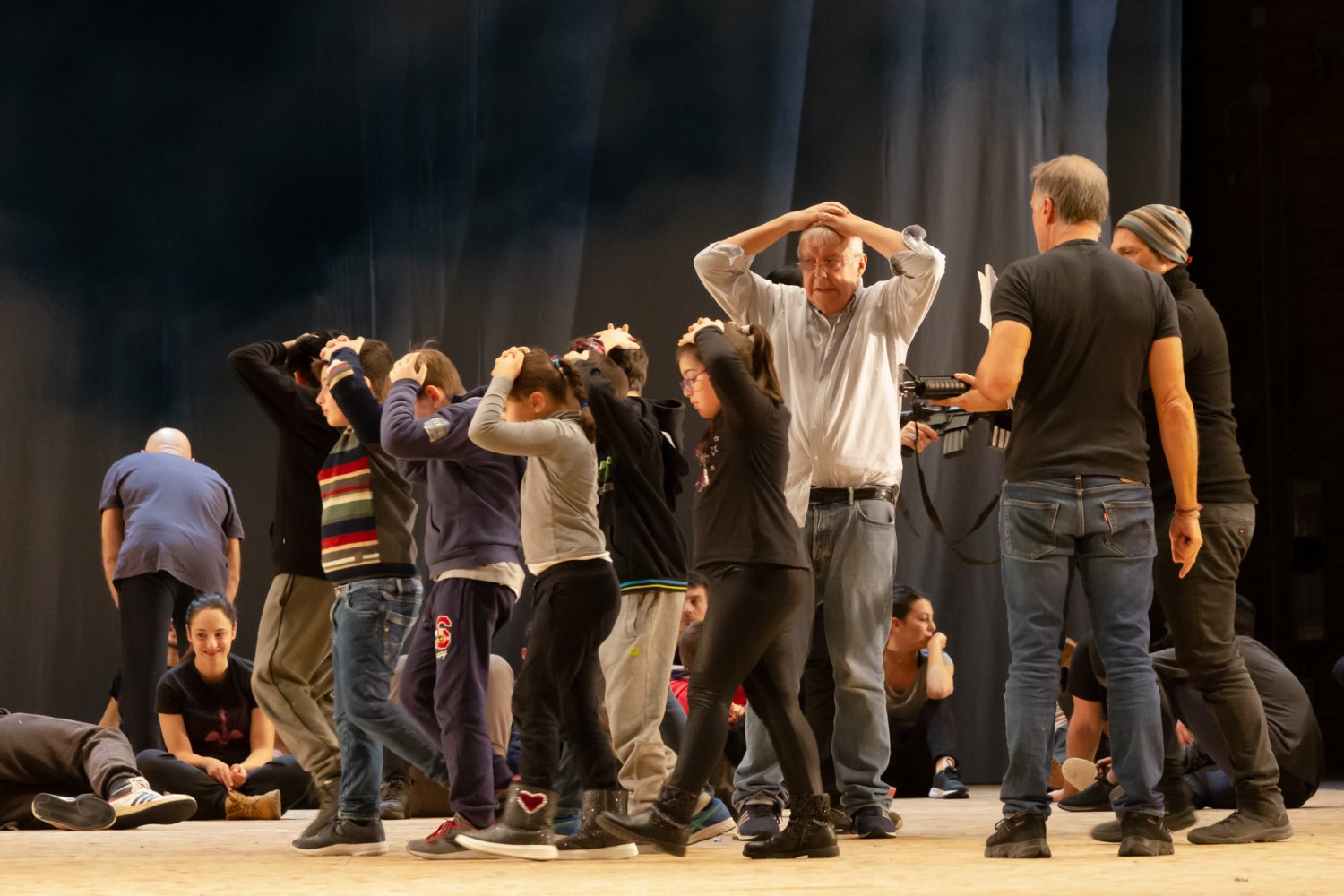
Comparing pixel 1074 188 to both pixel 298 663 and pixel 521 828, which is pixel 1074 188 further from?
pixel 298 663

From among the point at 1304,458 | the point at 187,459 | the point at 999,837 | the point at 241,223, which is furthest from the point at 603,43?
the point at 999,837

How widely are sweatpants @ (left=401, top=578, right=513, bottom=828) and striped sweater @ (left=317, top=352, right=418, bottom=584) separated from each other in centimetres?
13

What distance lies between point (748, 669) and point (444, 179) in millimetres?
3796

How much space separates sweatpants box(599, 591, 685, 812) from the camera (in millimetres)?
3348

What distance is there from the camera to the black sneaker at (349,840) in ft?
10.1

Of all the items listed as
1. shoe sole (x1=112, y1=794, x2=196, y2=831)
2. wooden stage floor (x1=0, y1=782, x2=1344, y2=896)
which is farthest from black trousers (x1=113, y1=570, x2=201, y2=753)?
wooden stage floor (x1=0, y1=782, x2=1344, y2=896)

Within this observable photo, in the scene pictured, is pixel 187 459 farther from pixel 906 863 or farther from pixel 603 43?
pixel 906 863

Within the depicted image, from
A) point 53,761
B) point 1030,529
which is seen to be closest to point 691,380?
point 1030,529

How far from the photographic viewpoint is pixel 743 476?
2879mm

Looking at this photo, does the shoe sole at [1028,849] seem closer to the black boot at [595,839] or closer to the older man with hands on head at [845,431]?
the older man with hands on head at [845,431]

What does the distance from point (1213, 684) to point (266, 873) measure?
5.75 feet

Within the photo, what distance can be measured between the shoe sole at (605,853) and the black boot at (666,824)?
0.09 metres

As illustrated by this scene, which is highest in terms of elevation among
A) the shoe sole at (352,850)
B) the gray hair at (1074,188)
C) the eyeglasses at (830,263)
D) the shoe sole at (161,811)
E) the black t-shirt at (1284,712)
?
the gray hair at (1074,188)

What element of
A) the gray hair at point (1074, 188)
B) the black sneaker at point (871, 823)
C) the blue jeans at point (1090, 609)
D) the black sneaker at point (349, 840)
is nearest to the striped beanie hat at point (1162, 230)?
the gray hair at point (1074, 188)
